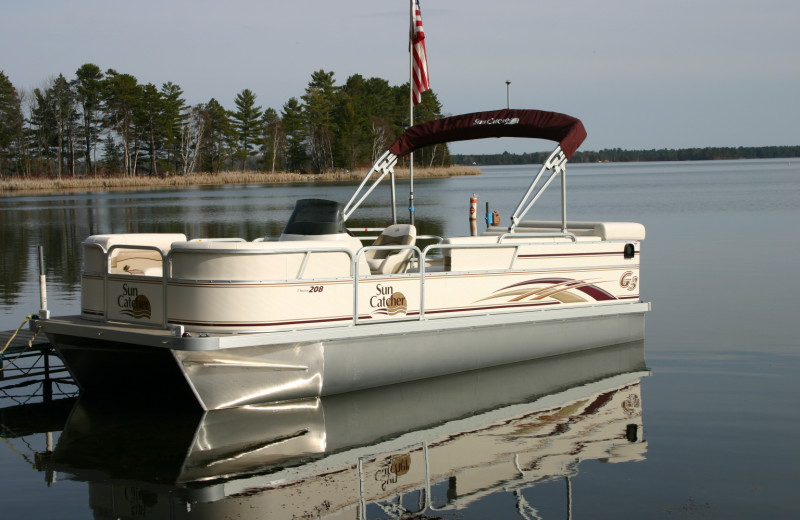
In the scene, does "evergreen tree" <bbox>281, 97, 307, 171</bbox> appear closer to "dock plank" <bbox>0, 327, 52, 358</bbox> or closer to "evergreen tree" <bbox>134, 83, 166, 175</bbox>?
"evergreen tree" <bbox>134, 83, 166, 175</bbox>

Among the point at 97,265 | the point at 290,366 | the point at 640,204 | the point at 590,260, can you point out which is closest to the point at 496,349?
the point at 590,260

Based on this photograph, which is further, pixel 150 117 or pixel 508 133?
pixel 150 117

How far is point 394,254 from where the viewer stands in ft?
31.7

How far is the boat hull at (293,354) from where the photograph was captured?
7.67 meters

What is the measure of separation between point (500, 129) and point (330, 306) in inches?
161

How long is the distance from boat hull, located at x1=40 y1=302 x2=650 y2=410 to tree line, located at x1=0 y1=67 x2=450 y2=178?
239ft

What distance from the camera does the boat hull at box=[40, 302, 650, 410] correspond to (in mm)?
7668

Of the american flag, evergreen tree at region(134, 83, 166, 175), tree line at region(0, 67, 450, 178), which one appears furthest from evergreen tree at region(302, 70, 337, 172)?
the american flag

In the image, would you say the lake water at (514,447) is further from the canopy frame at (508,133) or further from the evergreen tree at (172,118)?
the evergreen tree at (172,118)

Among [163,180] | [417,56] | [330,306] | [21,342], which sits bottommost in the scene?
[21,342]

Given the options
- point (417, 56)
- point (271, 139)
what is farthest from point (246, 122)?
point (417, 56)

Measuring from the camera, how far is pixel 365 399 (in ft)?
28.2

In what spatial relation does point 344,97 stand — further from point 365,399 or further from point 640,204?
point 365,399

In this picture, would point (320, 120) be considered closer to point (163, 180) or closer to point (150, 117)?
point (150, 117)
